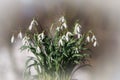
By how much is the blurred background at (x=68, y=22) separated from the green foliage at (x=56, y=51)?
189 mm

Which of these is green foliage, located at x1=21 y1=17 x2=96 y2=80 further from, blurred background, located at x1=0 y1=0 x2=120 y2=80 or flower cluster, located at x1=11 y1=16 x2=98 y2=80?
blurred background, located at x1=0 y1=0 x2=120 y2=80

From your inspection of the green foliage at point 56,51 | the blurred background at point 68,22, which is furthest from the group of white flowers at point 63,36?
the blurred background at point 68,22

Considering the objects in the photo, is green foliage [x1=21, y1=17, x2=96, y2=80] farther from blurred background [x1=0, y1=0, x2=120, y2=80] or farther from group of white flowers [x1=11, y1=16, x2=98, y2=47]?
blurred background [x1=0, y1=0, x2=120, y2=80]

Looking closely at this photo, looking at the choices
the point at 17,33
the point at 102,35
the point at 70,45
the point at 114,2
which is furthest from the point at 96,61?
the point at 17,33

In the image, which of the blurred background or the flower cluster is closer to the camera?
the flower cluster

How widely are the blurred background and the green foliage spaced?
0.19 metres

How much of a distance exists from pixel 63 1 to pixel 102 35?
1.34ft

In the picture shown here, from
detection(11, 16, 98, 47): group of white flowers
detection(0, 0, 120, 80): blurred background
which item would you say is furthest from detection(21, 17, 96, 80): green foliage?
detection(0, 0, 120, 80): blurred background

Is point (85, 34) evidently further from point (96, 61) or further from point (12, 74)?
point (12, 74)

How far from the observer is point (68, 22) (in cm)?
189

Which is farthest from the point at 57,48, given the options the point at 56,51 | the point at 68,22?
the point at 68,22

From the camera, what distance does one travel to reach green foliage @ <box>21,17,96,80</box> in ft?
5.43

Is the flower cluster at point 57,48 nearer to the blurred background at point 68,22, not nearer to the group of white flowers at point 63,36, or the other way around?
the group of white flowers at point 63,36

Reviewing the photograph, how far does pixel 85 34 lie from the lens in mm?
1840
